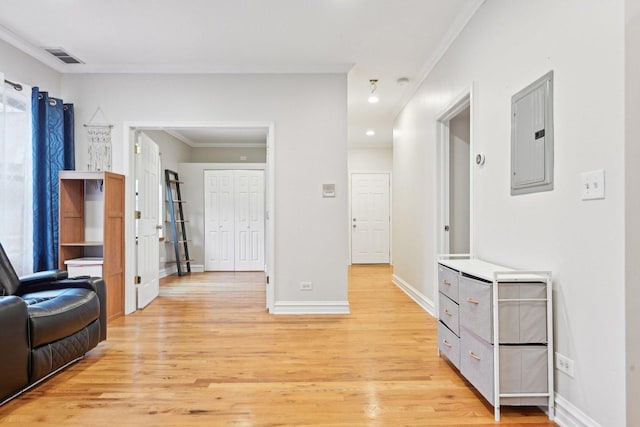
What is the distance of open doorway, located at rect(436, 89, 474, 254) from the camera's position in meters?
3.91

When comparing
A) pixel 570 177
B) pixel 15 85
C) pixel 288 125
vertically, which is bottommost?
pixel 570 177

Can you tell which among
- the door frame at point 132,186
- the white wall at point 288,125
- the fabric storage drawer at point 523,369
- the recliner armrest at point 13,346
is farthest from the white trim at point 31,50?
the fabric storage drawer at point 523,369

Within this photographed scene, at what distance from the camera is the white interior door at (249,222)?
741 cm

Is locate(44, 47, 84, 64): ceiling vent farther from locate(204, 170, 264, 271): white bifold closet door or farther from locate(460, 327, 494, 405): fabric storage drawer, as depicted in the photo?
locate(460, 327, 494, 405): fabric storage drawer

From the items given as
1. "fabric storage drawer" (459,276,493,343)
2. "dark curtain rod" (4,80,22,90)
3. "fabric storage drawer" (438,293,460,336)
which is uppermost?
"dark curtain rod" (4,80,22,90)

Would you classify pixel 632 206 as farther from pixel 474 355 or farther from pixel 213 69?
pixel 213 69

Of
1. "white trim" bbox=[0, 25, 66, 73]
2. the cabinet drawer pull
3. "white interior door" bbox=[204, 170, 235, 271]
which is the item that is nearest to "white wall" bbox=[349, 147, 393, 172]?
"white interior door" bbox=[204, 170, 235, 271]

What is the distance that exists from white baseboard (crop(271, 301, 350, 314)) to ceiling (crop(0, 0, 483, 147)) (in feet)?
8.41

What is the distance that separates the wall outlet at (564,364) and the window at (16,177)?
433 cm

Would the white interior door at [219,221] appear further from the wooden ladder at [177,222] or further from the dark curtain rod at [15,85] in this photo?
the dark curtain rod at [15,85]

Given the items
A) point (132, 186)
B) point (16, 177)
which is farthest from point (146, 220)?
point (16, 177)

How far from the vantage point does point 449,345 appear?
2586 millimetres

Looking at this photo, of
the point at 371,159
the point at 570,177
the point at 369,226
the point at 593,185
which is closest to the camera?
the point at 593,185

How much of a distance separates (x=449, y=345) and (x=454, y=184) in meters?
1.97
